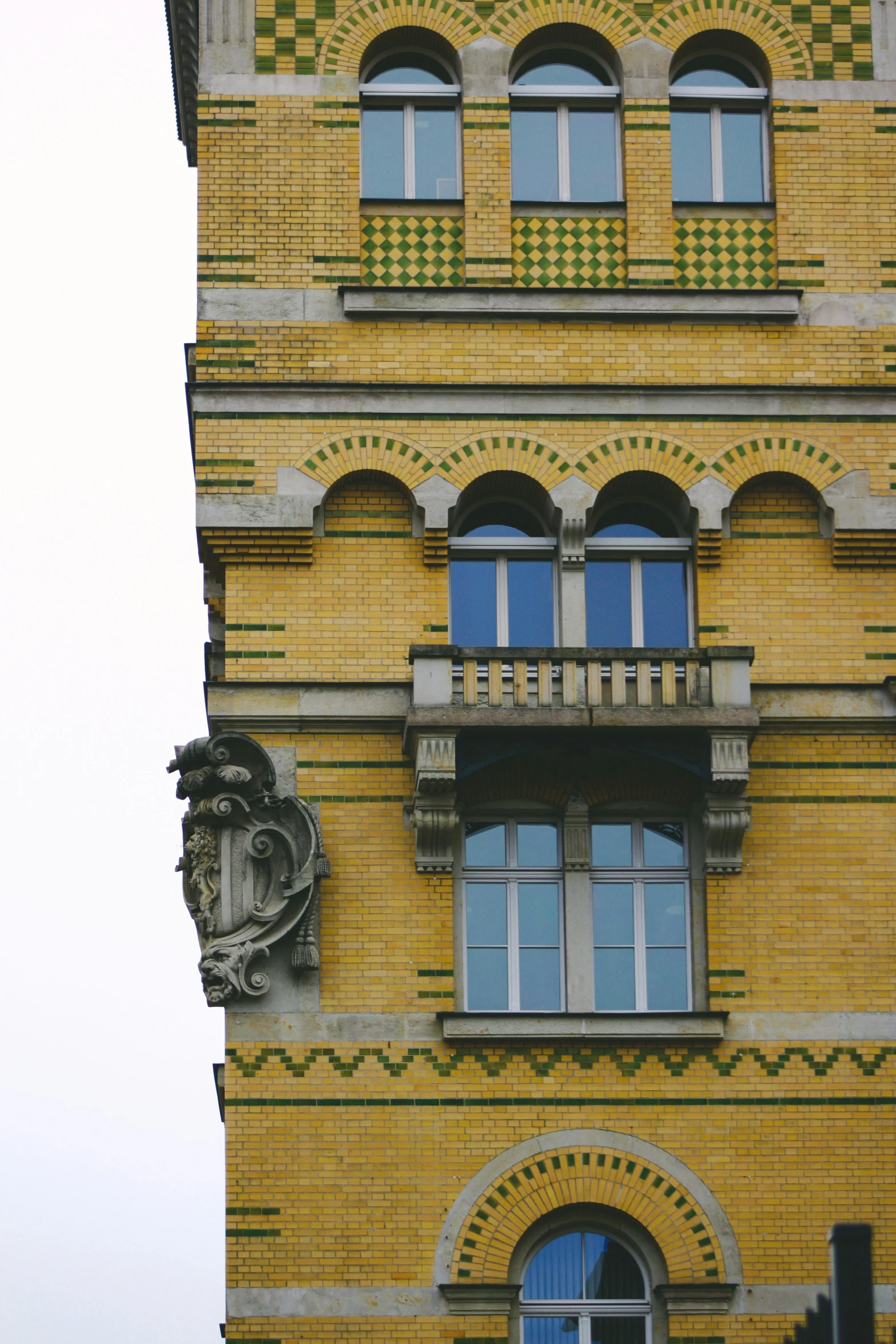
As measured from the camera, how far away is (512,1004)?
65.5ft

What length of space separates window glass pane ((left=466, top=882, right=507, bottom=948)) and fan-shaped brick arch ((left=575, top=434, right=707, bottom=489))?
12.7 feet

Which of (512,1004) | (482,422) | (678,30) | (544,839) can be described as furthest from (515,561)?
(678,30)

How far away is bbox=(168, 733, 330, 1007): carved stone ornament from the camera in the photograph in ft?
64.2

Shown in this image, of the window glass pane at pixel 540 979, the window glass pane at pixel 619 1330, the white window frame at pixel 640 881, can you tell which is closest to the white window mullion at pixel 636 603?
the white window frame at pixel 640 881

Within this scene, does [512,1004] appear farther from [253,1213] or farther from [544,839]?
[253,1213]

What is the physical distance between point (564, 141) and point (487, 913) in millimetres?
7663

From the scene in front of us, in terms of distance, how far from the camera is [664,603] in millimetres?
21250

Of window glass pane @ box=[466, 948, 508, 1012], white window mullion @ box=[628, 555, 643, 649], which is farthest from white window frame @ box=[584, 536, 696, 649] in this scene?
window glass pane @ box=[466, 948, 508, 1012]

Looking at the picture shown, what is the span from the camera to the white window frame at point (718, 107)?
22.2 m

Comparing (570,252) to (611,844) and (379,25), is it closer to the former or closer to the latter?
(379,25)

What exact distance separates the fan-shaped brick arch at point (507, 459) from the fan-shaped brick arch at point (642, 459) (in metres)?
0.23

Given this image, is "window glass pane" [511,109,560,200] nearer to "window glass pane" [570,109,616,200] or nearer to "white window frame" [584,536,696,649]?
"window glass pane" [570,109,616,200]

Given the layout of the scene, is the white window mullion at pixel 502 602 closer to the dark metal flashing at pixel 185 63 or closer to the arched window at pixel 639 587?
the arched window at pixel 639 587

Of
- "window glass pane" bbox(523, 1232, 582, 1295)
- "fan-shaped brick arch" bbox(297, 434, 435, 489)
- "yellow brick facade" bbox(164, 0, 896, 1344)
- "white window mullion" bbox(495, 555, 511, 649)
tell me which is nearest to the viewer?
"yellow brick facade" bbox(164, 0, 896, 1344)
